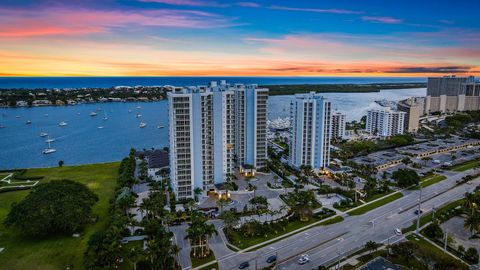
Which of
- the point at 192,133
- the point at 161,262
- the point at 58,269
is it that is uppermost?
the point at 192,133

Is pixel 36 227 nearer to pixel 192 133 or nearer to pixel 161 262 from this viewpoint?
pixel 161 262

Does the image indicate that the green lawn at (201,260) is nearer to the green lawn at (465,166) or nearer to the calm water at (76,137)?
the calm water at (76,137)

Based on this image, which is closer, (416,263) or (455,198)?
(416,263)

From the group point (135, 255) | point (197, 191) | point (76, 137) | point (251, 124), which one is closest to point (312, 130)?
point (251, 124)

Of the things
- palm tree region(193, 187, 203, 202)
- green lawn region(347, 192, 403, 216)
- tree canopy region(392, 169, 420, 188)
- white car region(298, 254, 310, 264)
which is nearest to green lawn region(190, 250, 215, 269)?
white car region(298, 254, 310, 264)

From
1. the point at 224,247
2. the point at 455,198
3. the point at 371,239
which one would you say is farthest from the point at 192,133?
the point at 455,198

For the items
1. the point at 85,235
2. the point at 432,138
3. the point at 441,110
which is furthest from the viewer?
the point at 441,110
